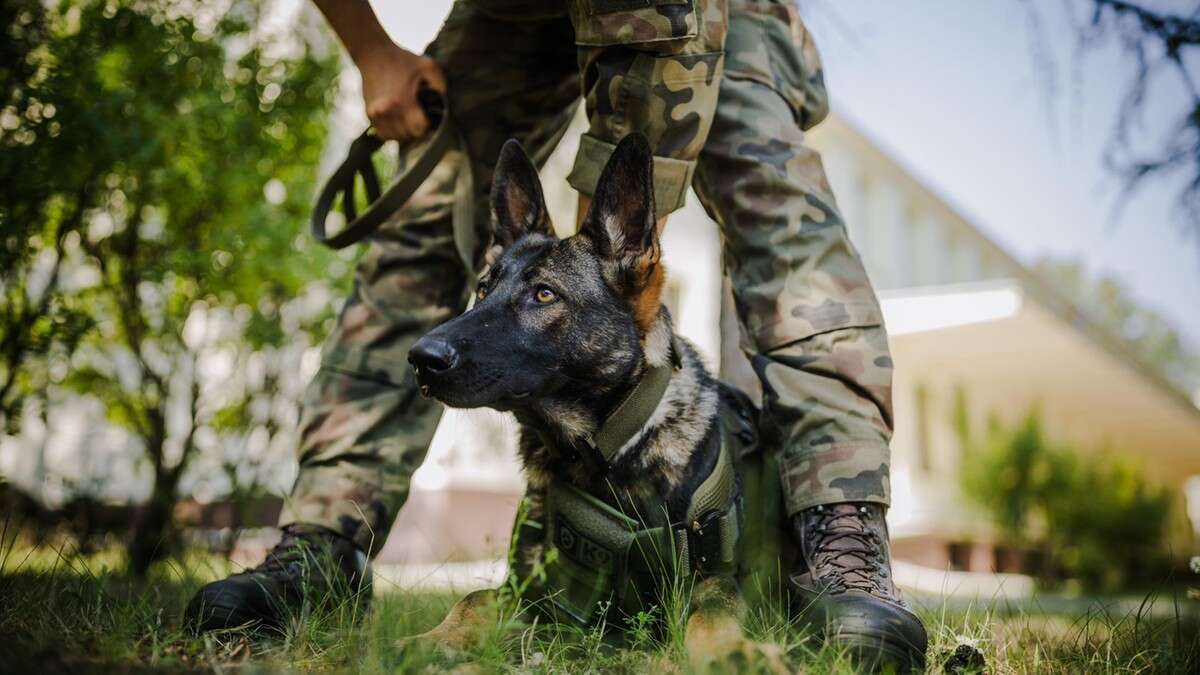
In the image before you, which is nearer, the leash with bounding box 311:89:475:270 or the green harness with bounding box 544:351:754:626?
the green harness with bounding box 544:351:754:626

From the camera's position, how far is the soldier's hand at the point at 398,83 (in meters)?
2.80

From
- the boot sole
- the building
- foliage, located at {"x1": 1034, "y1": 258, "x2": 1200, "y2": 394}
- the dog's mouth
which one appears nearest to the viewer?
the boot sole

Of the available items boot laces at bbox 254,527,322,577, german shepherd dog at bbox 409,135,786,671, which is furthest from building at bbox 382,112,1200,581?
german shepherd dog at bbox 409,135,786,671

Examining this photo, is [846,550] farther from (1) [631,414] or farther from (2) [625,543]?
(1) [631,414]

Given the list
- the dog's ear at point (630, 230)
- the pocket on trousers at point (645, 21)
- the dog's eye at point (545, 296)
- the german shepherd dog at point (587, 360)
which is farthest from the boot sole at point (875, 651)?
the pocket on trousers at point (645, 21)

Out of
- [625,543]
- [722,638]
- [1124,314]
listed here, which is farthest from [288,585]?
[1124,314]

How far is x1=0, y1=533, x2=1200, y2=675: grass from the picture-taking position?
1.65 meters

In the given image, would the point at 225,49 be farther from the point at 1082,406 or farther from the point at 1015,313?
the point at 1082,406

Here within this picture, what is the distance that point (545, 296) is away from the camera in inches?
98.0

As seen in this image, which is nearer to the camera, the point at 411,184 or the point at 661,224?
the point at 661,224

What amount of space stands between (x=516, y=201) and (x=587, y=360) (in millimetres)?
646

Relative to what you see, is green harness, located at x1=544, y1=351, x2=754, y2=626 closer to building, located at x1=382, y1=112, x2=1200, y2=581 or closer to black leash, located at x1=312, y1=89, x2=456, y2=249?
black leash, located at x1=312, y1=89, x2=456, y2=249

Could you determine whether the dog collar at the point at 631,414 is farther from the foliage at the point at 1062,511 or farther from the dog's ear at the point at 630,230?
the foliage at the point at 1062,511

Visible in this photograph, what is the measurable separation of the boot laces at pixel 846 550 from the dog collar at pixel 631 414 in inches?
20.1
